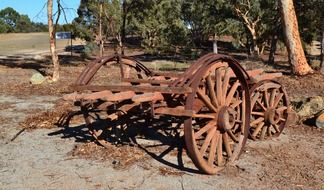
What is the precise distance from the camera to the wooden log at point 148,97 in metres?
5.29

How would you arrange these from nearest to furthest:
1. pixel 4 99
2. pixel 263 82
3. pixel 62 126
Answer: pixel 263 82 → pixel 62 126 → pixel 4 99

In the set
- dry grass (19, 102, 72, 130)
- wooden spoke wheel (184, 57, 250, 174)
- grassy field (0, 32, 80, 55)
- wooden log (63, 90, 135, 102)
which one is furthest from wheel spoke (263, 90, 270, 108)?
grassy field (0, 32, 80, 55)

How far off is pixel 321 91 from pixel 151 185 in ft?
29.3

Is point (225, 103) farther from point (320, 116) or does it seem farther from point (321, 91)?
point (321, 91)

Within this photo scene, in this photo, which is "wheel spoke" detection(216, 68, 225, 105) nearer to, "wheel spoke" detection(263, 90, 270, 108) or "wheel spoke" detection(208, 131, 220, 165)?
"wheel spoke" detection(208, 131, 220, 165)

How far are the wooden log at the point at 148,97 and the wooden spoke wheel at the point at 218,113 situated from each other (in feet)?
1.41

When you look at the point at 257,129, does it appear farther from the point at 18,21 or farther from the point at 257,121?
the point at 18,21

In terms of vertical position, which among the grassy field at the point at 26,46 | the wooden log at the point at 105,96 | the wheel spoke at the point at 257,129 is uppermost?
the grassy field at the point at 26,46

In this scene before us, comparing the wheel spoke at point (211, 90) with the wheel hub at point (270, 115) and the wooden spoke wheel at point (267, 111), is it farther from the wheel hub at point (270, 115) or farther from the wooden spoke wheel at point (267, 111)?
the wheel hub at point (270, 115)

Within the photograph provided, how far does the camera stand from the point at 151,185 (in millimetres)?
5574

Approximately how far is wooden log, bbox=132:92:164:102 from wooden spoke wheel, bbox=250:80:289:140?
6.75ft

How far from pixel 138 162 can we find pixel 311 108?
446 cm

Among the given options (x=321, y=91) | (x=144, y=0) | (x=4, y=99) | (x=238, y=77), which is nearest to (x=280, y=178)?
(x=238, y=77)

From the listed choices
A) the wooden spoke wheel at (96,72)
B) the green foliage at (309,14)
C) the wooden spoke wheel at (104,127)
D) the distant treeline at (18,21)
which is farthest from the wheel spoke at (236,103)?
the distant treeline at (18,21)
